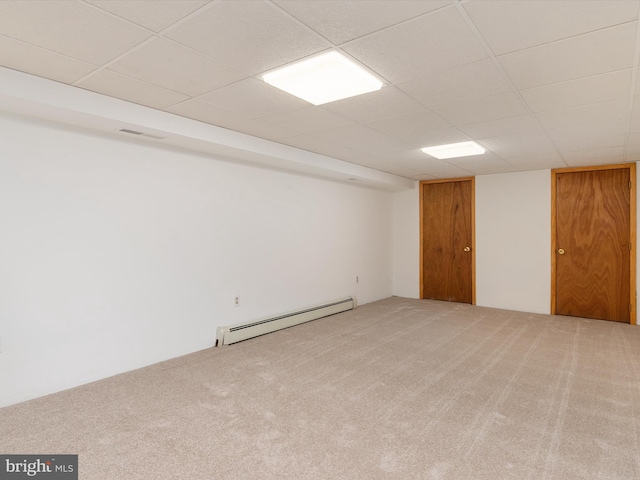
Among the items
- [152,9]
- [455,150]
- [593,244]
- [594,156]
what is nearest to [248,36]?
[152,9]

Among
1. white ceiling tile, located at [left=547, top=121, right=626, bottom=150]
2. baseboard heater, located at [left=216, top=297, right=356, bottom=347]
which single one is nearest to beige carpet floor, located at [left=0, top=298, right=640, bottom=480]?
baseboard heater, located at [left=216, top=297, right=356, bottom=347]

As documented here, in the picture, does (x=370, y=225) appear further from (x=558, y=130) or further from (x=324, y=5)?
(x=324, y=5)

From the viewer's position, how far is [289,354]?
12.6 feet

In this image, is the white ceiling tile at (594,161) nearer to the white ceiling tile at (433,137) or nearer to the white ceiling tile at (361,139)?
the white ceiling tile at (433,137)

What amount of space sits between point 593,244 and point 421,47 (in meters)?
5.14

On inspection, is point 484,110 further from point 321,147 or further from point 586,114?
point 321,147

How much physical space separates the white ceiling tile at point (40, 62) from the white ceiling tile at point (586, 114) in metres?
3.55

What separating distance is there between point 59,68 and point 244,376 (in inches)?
107

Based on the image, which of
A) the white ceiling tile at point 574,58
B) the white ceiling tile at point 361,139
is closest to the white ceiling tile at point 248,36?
the white ceiling tile at point 574,58

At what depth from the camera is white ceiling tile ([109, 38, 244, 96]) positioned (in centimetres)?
209

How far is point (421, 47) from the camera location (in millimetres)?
2002

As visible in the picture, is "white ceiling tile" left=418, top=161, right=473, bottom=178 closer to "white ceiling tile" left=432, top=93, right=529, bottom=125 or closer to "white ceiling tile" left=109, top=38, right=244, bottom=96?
"white ceiling tile" left=432, top=93, right=529, bottom=125

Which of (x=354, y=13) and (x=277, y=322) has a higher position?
(x=354, y=13)

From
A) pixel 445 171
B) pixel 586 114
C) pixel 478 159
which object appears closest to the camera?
pixel 586 114
